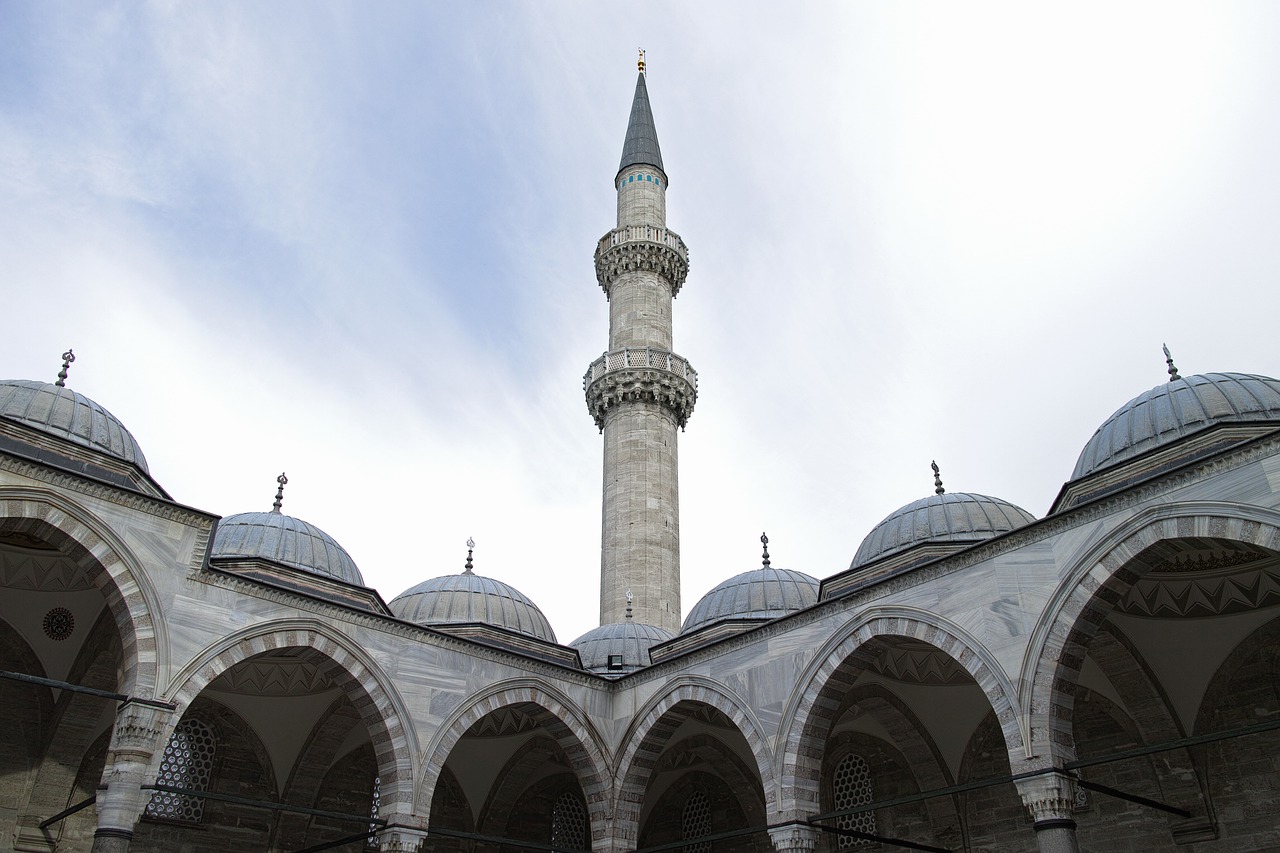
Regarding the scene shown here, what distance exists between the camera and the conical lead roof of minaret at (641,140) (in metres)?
26.7

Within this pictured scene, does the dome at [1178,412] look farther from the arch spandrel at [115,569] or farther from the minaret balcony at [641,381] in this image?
the arch spandrel at [115,569]

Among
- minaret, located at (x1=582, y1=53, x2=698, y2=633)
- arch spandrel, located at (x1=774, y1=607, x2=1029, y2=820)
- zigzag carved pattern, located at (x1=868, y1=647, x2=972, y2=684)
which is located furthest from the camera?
minaret, located at (x1=582, y1=53, x2=698, y2=633)

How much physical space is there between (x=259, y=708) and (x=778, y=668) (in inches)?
297

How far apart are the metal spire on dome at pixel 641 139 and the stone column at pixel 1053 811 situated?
67.4ft

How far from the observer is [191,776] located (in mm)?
13641

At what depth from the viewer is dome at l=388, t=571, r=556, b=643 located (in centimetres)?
1667

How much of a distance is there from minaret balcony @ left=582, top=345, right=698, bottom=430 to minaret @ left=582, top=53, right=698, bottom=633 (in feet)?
0.07

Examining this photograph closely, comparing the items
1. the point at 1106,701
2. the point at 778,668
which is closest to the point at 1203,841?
the point at 1106,701

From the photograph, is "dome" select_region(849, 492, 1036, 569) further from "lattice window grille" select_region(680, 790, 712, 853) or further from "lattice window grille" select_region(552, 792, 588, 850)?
"lattice window grille" select_region(552, 792, 588, 850)

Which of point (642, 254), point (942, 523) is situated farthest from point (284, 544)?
point (642, 254)

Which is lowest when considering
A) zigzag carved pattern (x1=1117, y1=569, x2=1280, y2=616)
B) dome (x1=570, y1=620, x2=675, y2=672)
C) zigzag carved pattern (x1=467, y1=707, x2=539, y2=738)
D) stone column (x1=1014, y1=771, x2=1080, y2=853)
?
stone column (x1=1014, y1=771, x2=1080, y2=853)

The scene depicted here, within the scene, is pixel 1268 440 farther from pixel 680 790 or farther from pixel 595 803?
pixel 680 790

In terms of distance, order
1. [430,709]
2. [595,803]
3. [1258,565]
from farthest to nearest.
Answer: [595,803]
[430,709]
[1258,565]

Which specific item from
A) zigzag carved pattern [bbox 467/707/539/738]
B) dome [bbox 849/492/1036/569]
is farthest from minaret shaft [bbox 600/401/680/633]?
dome [bbox 849/492/1036/569]
